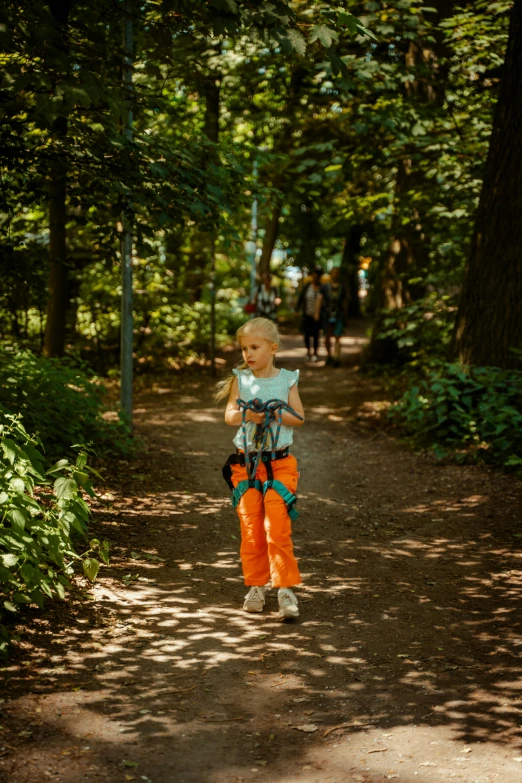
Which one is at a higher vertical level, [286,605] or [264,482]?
[264,482]

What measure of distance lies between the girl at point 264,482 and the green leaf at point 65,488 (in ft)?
3.34

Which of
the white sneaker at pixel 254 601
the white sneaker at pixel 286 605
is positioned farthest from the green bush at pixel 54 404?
the white sneaker at pixel 286 605

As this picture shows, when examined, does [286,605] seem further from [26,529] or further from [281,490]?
[26,529]

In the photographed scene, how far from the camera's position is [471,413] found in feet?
33.4

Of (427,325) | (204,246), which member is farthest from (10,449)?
(204,246)

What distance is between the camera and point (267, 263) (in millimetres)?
22188

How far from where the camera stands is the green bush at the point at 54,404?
25.1ft

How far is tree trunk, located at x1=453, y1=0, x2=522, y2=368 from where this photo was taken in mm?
10047

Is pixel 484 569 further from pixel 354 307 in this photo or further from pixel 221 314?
pixel 354 307

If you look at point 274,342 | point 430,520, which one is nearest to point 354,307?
point 430,520

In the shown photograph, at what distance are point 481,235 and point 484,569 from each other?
17.0 ft

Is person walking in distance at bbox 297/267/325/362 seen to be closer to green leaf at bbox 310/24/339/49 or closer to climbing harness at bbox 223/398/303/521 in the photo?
green leaf at bbox 310/24/339/49

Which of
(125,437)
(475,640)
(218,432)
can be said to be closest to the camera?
(475,640)

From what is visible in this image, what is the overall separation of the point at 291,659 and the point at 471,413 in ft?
19.7
